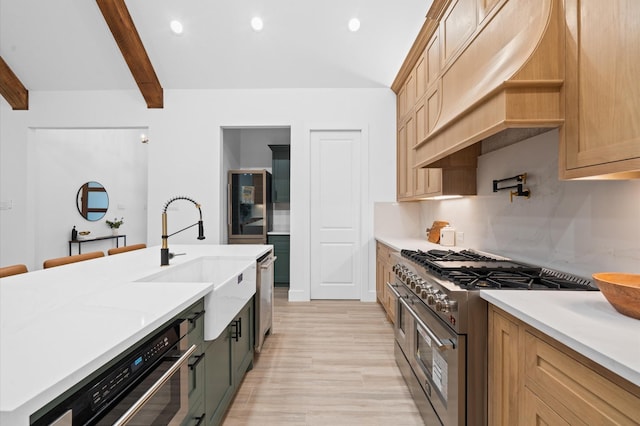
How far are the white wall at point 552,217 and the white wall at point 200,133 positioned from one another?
1.80 meters

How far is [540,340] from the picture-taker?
3.15 feet

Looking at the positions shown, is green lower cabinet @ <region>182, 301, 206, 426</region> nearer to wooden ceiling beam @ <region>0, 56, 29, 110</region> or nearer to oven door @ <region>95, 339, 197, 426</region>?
oven door @ <region>95, 339, 197, 426</region>

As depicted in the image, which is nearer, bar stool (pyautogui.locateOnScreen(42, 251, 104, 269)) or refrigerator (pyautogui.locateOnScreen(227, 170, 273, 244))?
bar stool (pyautogui.locateOnScreen(42, 251, 104, 269))

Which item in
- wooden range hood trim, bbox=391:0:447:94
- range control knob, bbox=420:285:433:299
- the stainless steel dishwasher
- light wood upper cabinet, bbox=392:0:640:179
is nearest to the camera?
light wood upper cabinet, bbox=392:0:640:179

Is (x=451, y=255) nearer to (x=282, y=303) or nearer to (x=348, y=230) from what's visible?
(x=348, y=230)

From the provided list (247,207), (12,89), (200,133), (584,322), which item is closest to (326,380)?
(584,322)

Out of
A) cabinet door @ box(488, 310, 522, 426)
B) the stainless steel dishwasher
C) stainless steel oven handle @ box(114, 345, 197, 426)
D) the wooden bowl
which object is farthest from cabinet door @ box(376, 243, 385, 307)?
stainless steel oven handle @ box(114, 345, 197, 426)

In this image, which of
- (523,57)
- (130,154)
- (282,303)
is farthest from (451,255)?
(130,154)

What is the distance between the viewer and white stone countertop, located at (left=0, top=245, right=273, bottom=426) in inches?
23.2

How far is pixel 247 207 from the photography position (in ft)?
15.3

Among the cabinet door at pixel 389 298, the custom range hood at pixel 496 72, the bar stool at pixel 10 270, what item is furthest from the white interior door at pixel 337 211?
the bar stool at pixel 10 270

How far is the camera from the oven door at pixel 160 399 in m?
0.81

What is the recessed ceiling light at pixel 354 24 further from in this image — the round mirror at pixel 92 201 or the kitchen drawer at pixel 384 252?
the round mirror at pixel 92 201

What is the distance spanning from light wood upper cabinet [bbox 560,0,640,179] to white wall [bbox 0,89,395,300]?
296cm
